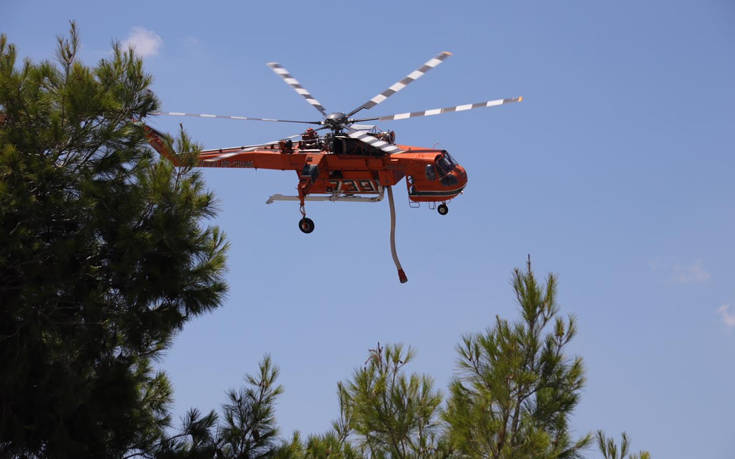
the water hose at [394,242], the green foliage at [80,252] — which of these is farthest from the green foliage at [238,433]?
the water hose at [394,242]

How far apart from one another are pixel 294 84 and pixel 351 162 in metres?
2.80

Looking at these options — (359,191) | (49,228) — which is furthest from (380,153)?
(49,228)

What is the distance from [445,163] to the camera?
17.4 meters

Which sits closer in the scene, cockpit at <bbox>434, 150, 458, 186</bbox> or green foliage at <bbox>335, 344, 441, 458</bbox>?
green foliage at <bbox>335, 344, 441, 458</bbox>

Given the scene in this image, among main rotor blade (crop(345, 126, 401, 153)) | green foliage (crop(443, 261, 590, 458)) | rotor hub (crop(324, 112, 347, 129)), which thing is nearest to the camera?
green foliage (crop(443, 261, 590, 458))

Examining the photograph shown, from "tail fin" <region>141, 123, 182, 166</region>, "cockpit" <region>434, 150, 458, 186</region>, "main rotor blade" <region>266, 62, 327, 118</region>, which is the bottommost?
"tail fin" <region>141, 123, 182, 166</region>

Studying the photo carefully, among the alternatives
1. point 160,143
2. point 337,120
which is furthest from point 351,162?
point 160,143

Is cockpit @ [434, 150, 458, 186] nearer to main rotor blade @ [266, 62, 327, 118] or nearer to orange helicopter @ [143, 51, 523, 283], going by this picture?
orange helicopter @ [143, 51, 523, 283]

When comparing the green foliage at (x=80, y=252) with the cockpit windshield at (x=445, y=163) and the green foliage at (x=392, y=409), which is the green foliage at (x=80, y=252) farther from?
the cockpit windshield at (x=445, y=163)

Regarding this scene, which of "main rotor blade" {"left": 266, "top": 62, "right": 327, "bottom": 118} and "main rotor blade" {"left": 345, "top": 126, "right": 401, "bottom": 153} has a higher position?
"main rotor blade" {"left": 266, "top": 62, "right": 327, "bottom": 118}

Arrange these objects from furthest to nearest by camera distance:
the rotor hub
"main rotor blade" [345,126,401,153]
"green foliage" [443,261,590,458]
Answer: the rotor hub < "main rotor blade" [345,126,401,153] < "green foliage" [443,261,590,458]

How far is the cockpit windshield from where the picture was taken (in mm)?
17328

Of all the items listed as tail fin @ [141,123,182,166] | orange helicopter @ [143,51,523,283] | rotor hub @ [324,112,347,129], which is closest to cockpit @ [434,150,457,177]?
orange helicopter @ [143,51,523,283]

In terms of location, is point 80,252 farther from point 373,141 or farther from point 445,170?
point 445,170
